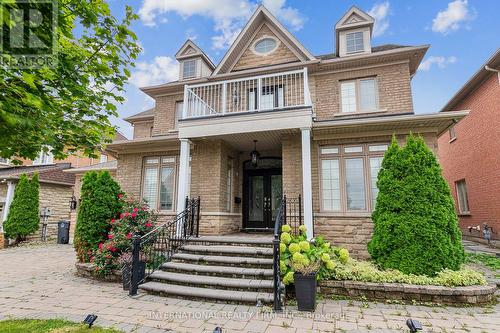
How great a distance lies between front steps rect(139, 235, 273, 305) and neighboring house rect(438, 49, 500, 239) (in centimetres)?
965

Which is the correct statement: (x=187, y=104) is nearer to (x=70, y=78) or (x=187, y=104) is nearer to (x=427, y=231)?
(x=70, y=78)

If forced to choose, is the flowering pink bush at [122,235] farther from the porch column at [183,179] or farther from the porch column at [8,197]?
the porch column at [8,197]

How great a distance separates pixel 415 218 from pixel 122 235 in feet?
21.9

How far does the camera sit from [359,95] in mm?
9195

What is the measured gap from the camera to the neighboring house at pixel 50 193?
14617 mm

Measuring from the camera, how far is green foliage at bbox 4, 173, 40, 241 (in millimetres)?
13266

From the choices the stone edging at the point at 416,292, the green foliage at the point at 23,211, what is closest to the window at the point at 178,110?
the stone edging at the point at 416,292

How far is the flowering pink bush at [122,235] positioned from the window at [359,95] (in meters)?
7.13

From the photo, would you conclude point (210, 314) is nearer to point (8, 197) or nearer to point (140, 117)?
point (140, 117)

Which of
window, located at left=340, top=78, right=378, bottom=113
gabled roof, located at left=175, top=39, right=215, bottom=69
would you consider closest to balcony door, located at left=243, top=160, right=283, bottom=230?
window, located at left=340, top=78, right=378, bottom=113

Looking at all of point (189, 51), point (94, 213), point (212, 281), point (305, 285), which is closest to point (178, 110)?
point (189, 51)

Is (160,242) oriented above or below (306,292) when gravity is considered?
above

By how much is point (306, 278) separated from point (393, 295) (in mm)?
1768

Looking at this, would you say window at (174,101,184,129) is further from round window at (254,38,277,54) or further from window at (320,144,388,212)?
window at (320,144,388,212)
